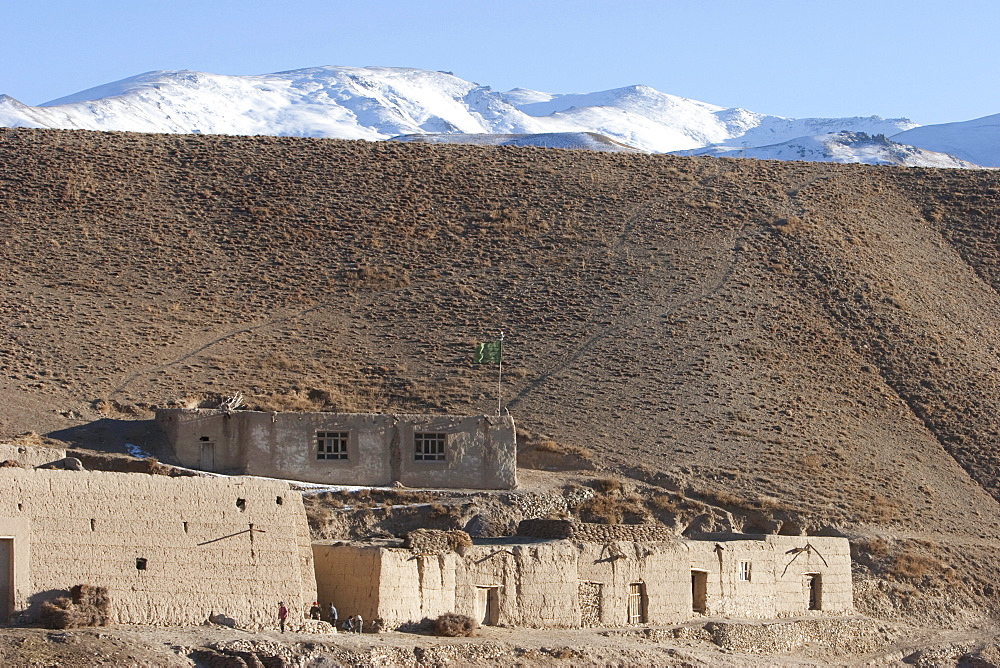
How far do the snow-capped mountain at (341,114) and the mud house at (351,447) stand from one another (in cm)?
8096

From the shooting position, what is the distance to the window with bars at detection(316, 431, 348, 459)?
34.1 m

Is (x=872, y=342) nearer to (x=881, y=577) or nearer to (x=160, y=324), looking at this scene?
(x=881, y=577)

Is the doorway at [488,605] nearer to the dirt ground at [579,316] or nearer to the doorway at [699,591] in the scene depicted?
the doorway at [699,591]

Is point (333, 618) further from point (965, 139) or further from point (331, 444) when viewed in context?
point (965, 139)

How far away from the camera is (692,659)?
27516 mm

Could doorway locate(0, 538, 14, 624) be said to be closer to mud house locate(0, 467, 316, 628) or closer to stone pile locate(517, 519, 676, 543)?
mud house locate(0, 467, 316, 628)

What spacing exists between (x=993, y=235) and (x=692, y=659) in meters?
38.8

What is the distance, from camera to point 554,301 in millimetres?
51812

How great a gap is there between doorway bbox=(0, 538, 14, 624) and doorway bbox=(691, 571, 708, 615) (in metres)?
13.0

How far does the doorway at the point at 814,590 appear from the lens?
106ft

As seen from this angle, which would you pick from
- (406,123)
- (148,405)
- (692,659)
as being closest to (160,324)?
(148,405)

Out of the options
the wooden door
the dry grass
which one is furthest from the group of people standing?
the wooden door

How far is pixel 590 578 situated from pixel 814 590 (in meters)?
6.34

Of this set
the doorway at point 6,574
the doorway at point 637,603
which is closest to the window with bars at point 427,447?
the doorway at point 637,603
